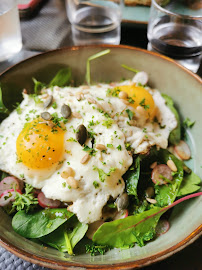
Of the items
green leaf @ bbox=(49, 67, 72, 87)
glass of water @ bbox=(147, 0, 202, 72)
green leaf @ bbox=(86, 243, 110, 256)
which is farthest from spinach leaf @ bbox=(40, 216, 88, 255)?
glass of water @ bbox=(147, 0, 202, 72)

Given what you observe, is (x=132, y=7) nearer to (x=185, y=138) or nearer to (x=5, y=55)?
(x=5, y=55)

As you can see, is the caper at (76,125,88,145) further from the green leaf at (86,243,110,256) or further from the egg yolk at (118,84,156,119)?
the green leaf at (86,243,110,256)

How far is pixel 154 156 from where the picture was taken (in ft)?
8.05

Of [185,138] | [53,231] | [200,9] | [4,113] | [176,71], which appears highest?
[200,9]

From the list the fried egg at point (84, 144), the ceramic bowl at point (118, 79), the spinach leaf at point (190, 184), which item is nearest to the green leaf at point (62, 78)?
the ceramic bowl at point (118, 79)

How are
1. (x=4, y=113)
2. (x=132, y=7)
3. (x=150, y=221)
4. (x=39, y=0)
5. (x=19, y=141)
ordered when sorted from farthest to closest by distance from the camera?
(x=39, y=0) → (x=132, y=7) → (x=4, y=113) → (x=19, y=141) → (x=150, y=221)

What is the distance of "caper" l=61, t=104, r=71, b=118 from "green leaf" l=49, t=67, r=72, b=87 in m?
0.61

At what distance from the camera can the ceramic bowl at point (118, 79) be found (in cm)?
186

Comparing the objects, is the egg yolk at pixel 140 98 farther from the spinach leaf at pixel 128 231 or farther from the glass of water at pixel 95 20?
the glass of water at pixel 95 20

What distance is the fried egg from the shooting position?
215 centimetres

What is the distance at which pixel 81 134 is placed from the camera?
7.45 feet

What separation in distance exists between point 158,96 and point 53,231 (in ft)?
4.99

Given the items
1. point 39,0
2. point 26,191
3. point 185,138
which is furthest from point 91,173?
point 39,0

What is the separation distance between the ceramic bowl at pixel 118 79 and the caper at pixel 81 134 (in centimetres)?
77
